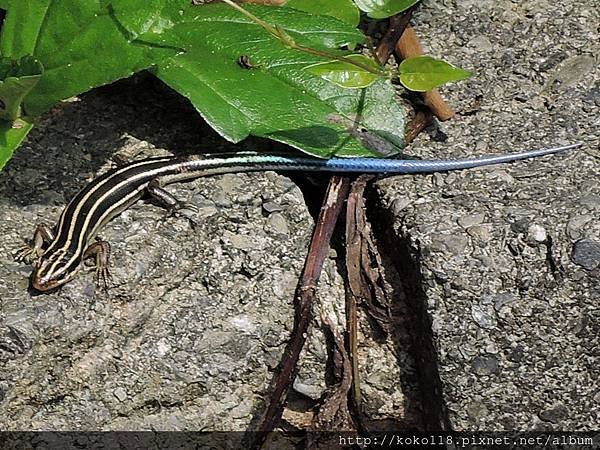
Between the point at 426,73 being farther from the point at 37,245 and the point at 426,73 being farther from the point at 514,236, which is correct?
the point at 37,245

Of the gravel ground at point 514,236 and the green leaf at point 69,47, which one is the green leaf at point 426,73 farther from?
the green leaf at point 69,47

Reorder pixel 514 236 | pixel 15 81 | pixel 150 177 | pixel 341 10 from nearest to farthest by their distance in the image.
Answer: pixel 15 81
pixel 514 236
pixel 150 177
pixel 341 10

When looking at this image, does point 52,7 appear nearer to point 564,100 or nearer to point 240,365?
point 240,365

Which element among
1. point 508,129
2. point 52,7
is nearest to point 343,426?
point 508,129

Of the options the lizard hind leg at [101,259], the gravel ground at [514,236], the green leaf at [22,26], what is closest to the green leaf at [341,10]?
the gravel ground at [514,236]

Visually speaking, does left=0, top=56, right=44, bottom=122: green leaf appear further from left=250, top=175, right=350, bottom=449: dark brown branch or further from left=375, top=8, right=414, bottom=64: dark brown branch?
left=375, top=8, right=414, bottom=64: dark brown branch

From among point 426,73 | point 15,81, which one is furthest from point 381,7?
point 15,81

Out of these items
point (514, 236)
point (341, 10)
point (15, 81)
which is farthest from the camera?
point (341, 10)

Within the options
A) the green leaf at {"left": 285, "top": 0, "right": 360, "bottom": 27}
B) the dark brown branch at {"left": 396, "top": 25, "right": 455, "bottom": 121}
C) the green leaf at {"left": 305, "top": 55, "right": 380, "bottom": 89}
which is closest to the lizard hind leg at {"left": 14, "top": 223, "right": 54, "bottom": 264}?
the green leaf at {"left": 305, "top": 55, "right": 380, "bottom": 89}
